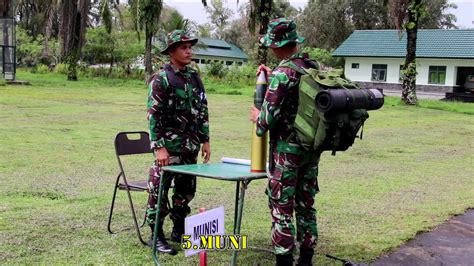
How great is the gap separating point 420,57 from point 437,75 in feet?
6.06

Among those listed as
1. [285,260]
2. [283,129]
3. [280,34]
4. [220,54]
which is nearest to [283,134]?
[283,129]

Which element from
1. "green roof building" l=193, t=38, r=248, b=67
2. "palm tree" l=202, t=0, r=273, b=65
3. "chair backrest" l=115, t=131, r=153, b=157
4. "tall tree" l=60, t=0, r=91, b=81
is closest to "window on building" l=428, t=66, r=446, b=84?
"palm tree" l=202, t=0, r=273, b=65

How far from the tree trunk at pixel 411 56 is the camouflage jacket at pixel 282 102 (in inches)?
749

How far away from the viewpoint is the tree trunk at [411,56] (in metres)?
21.4

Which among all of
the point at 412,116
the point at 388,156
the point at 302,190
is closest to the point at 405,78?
the point at 412,116

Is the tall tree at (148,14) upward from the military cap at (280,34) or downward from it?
upward

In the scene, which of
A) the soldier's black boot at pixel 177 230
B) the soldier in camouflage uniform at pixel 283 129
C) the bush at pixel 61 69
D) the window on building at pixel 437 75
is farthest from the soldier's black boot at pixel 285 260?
the window on building at pixel 437 75

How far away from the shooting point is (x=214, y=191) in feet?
22.7

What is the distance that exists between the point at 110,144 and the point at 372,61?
37195 millimetres

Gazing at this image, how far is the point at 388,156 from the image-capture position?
10453 millimetres

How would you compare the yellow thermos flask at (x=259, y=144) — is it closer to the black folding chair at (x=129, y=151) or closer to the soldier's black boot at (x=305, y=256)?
the soldier's black boot at (x=305, y=256)

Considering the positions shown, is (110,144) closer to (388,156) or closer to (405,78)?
(388,156)

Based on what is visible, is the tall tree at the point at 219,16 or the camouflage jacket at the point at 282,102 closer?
the camouflage jacket at the point at 282,102

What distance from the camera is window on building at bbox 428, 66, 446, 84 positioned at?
135 feet
